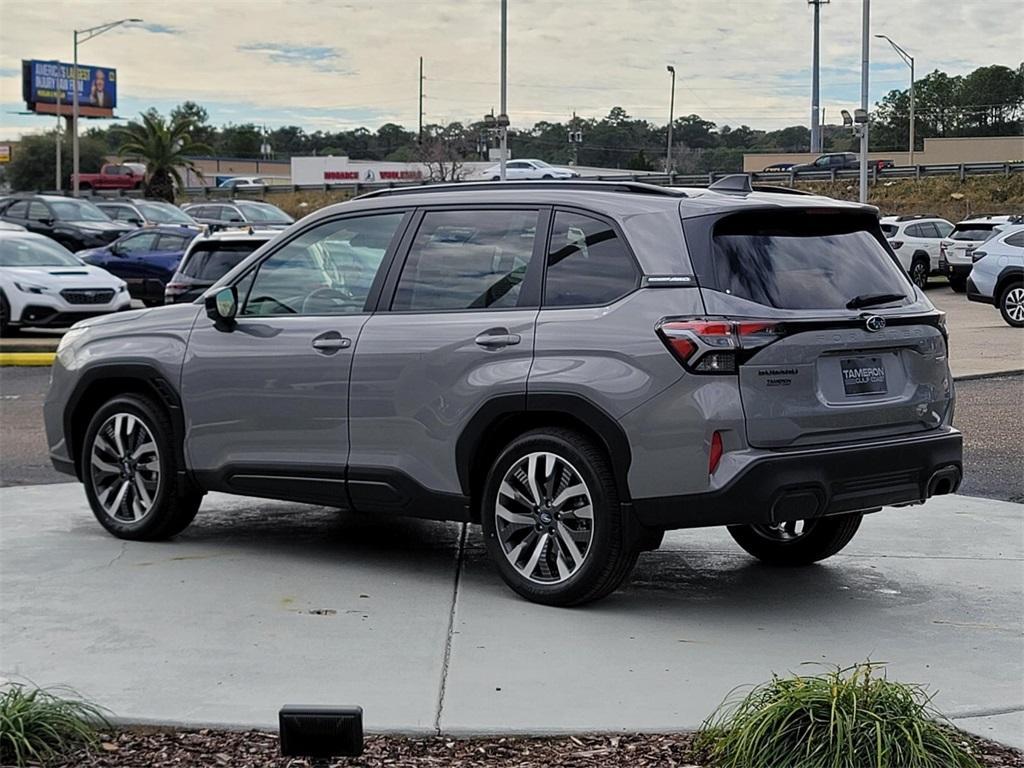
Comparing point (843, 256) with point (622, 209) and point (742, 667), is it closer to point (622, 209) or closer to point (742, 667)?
point (622, 209)

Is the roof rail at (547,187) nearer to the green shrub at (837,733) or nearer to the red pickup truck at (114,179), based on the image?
the green shrub at (837,733)

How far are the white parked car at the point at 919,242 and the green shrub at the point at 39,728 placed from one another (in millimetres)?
30556

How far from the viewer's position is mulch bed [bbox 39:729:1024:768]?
4430mm

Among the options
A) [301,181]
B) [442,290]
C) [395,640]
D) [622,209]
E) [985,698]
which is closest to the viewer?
[985,698]

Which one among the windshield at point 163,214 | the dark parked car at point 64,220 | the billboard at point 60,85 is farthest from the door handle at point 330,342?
the billboard at point 60,85

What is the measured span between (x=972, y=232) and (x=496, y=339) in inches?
1102

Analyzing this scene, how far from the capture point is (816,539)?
719 centimetres

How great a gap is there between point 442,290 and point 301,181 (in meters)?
84.3

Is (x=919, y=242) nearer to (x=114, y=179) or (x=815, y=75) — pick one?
(x=815, y=75)

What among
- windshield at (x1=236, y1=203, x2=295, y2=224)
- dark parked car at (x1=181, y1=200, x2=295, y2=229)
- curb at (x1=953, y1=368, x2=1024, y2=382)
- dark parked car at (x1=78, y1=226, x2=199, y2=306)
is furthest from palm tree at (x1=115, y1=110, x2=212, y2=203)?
curb at (x1=953, y1=368, x2=1024, y2=382)

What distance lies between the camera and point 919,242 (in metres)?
33.4

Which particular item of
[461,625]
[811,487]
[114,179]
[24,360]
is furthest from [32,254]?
[114,179]

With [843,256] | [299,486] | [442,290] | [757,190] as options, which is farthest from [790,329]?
[299,486]

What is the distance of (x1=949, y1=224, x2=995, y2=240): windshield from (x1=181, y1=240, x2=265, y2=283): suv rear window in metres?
20.7
